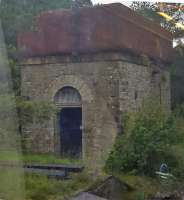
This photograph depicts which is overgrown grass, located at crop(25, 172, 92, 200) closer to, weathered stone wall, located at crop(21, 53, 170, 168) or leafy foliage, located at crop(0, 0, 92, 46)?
weathered stone wall, located at crop(21, 53, 170, 168)

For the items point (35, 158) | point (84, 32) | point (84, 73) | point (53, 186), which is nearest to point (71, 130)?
point (84, 73)

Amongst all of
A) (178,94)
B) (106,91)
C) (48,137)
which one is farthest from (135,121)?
(178,94)

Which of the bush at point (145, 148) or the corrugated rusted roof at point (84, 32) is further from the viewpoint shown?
the corrugated rusted roof at point (84, 32)

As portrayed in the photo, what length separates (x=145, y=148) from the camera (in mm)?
8688

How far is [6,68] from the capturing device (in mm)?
8102

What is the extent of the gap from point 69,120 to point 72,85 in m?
0.77

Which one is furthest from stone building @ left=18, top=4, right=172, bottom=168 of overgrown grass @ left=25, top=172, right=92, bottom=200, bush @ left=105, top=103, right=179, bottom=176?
overgrown grass @ left=25, top=172, right=92, bottom=200

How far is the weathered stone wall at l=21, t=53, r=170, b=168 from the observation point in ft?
31.8

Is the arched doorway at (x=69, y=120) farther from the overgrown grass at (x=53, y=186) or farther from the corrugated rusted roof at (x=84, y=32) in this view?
the overgrown grass at (x=53, y=186)

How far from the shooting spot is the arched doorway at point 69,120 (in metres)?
10.1

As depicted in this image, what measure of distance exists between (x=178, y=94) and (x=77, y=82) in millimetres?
4800

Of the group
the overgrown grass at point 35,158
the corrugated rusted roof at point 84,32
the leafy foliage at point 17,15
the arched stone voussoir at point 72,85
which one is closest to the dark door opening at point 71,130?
the arched stone voussoir at point 72,85

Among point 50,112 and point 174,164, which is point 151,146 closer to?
point 174,164

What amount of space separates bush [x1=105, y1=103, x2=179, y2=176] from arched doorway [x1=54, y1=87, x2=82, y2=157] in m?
1.14
